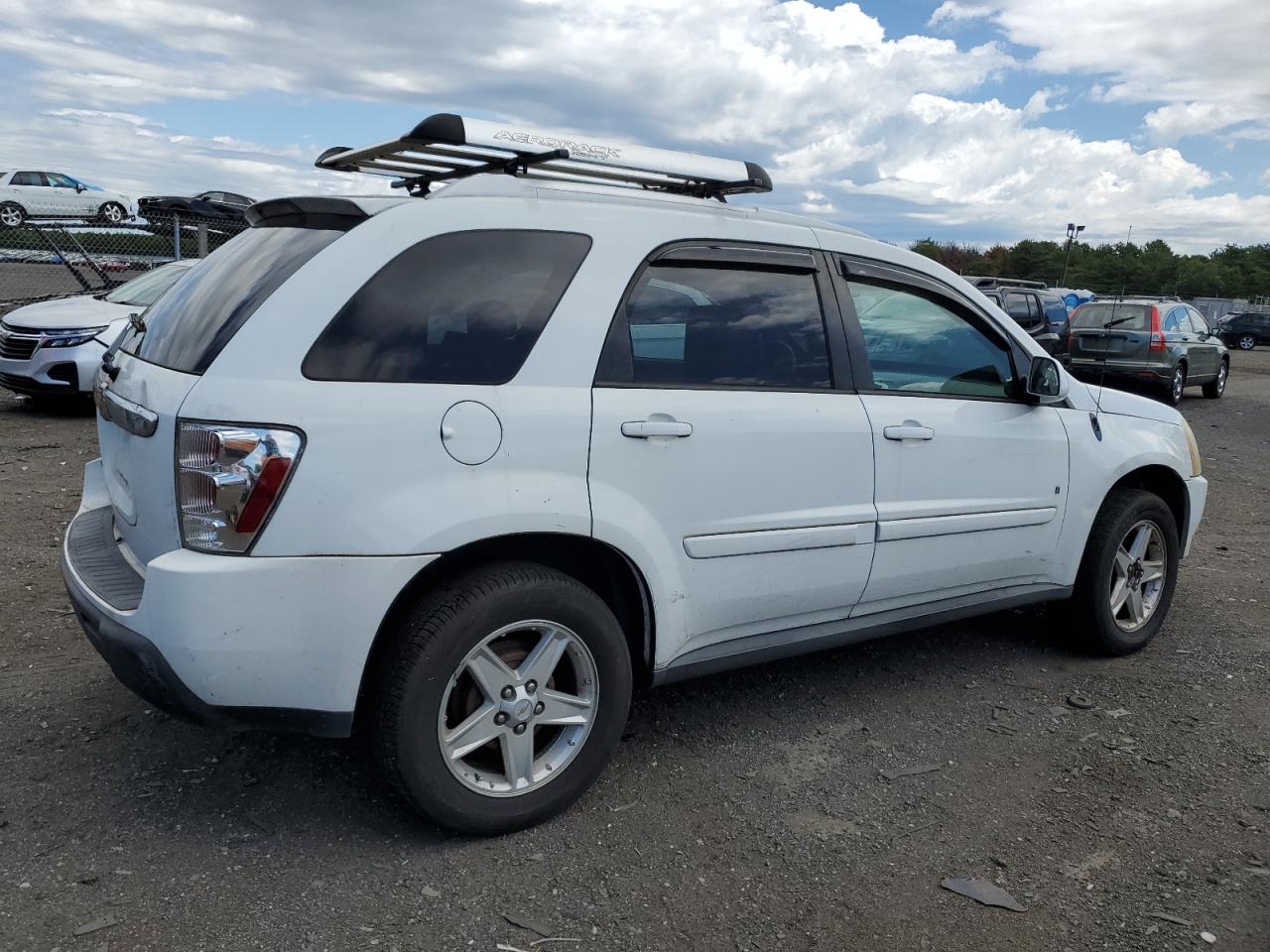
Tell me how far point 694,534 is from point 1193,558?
4.87 meters

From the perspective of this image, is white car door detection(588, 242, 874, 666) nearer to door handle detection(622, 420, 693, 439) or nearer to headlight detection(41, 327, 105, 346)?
door handle detection(622, 420, 693, 439)

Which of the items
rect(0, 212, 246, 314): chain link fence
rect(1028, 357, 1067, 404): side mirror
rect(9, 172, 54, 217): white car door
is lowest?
rect(1028, 357, 1067, 404): side mirror

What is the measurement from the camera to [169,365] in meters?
2.90

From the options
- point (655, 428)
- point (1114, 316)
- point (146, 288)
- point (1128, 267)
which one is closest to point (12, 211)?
point (146, 288)

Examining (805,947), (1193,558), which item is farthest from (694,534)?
(1193,558)

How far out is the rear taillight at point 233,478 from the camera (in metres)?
2.58

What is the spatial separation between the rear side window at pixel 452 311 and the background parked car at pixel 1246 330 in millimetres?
40291

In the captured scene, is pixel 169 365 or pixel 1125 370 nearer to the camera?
pixel 169 365

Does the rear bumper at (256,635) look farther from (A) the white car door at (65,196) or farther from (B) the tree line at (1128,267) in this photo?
(B) the tree line at (1128,267)

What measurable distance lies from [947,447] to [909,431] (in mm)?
226

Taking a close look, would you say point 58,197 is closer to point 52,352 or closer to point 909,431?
point 52,352

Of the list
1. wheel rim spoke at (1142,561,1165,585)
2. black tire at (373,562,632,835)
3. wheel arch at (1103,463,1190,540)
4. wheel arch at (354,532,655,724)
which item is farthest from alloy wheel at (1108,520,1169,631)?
black tire at (373,562,632,835)

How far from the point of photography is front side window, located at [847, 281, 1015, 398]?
382 cm

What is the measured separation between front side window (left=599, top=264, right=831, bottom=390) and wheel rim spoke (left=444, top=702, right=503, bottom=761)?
1.01m
